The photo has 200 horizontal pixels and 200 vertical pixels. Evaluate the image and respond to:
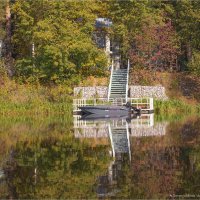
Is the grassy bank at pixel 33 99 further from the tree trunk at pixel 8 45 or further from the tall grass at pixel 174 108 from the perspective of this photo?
the tall grass at pixel 174 108

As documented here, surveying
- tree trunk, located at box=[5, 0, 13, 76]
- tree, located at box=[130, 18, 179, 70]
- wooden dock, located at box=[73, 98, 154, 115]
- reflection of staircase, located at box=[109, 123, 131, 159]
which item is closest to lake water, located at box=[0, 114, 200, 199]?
reflection of staircase, located at box=[109, 123, 131, 159]

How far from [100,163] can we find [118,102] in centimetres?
2022

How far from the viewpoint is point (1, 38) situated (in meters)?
38.8

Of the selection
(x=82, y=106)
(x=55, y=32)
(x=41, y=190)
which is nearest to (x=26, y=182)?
(x=41, y=190)

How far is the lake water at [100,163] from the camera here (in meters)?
10.7

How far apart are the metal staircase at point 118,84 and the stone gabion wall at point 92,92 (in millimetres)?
524

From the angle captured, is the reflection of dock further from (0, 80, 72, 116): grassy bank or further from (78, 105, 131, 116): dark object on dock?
(0, 80, 72, 116): grassy bank

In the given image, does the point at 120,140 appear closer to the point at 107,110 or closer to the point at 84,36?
the point at 107,110

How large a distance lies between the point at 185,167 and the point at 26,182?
370 centimetres

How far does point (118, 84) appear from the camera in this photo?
3597 centimetres

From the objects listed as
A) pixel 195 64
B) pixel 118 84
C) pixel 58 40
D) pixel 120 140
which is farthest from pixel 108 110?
pixel 120 140

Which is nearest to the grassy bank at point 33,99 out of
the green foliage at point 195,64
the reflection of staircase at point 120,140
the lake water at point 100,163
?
the green foliage at point 195,64

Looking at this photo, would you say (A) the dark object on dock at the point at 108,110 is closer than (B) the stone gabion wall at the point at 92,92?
Yes

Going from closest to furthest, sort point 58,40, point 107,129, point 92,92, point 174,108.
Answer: point 107,129 < point 174,108 < point 92,92 < point 58,40
